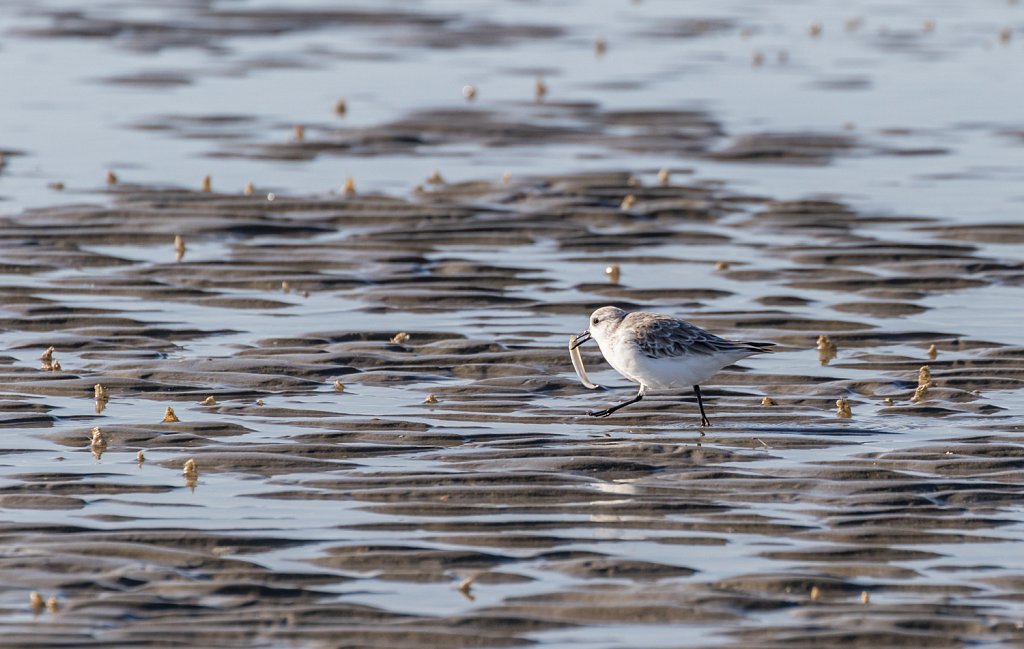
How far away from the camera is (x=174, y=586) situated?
25.1 feet

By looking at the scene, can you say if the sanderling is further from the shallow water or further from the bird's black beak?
the bird's black beak

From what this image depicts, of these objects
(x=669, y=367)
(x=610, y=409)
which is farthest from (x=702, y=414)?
(x=610, y=409)

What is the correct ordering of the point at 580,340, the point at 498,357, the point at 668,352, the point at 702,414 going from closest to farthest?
1. the point at 668,352
2. the point at 702,414
3. the point at 580,340
4. the point at 498,357

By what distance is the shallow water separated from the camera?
770cm

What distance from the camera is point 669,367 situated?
10656 mm

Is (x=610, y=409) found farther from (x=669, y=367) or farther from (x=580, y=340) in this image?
(x=580, y=340)

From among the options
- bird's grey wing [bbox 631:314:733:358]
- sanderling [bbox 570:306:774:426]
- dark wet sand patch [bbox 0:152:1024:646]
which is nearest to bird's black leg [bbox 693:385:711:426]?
sanderling [bbox 570:306:774:426]

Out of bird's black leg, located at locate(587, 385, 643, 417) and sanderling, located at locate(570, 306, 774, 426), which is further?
bird's black leg, located at locate(587, 385, 643, 417)

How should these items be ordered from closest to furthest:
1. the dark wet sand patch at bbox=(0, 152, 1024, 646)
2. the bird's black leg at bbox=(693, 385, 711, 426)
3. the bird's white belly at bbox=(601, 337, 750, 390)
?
the dark wet sand patch at bbox=(0, 152, 1024, 646) < the bird's white belly at bbox=(601, 337, 750, 390) < the bird's black leg at bbox=(693, 385, 711, 426)

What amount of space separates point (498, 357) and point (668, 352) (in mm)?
1886

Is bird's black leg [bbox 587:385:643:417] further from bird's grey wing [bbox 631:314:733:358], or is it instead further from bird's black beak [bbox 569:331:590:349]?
bird's black beak [bbox 569:331:590:349]

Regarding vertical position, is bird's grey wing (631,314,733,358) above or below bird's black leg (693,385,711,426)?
above

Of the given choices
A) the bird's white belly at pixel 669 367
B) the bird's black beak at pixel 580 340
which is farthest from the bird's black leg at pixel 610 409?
the bird's black beak at pixel 580 340

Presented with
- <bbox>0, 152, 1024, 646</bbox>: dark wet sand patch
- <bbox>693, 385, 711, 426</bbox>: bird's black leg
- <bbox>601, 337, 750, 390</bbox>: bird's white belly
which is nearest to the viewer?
<bbox>0, 152, 1024, 646</bbox>: dark wet sand patch
